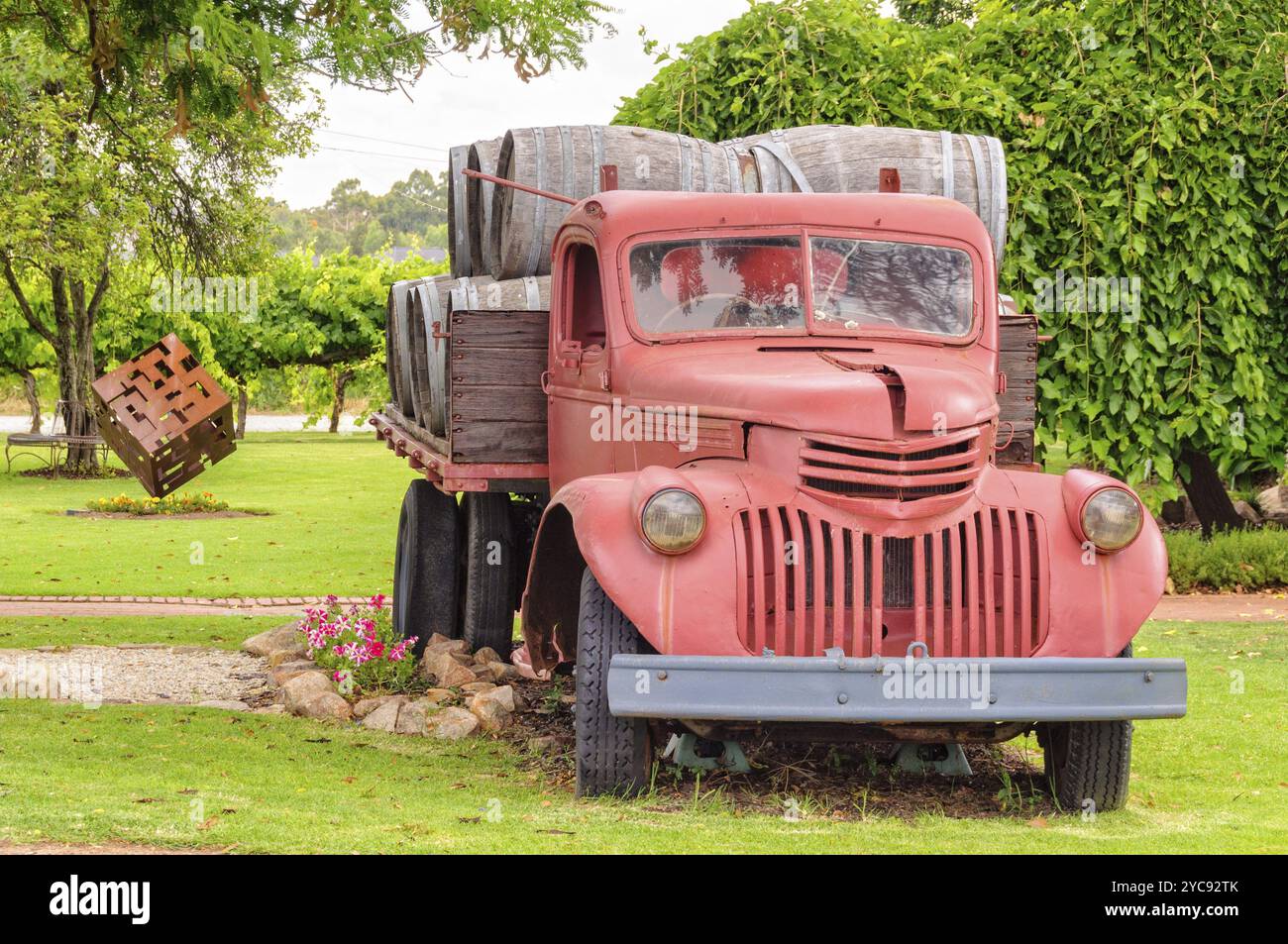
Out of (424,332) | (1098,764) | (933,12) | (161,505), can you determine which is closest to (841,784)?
(1098,764)

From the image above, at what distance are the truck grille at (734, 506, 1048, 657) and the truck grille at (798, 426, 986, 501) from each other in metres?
0.15

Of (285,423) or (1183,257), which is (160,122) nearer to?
(1183,257)

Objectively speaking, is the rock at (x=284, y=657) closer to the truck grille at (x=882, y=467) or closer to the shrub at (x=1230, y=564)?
the truck grille at (x=882, y=467)

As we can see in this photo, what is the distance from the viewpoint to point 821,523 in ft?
18.3

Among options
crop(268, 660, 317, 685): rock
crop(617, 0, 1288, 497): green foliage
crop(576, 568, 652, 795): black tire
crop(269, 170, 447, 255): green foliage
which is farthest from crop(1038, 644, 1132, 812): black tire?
crop(269, 170, 447, 255): green foliage

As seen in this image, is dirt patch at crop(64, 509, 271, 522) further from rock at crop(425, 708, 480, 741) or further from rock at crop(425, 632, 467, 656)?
rock at crop(425, 708, 480, 741)

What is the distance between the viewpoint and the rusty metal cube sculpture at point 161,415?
21984mm

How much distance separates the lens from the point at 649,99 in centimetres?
1281

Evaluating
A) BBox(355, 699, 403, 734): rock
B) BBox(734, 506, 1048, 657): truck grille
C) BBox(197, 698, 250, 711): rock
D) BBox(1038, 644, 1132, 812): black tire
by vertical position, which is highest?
BBox(734, 506, 1048, 657): truck grille

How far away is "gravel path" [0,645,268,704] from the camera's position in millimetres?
8812

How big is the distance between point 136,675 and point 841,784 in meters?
4.97

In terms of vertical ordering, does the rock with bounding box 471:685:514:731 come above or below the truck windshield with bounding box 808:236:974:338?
below

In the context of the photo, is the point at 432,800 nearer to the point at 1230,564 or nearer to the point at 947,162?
the point at 947,162

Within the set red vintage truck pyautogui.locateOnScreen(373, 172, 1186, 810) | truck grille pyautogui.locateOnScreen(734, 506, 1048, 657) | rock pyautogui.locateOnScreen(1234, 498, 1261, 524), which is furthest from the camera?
rock pyautogui.locateOnScreen(1234, 498, 1261, 524)
